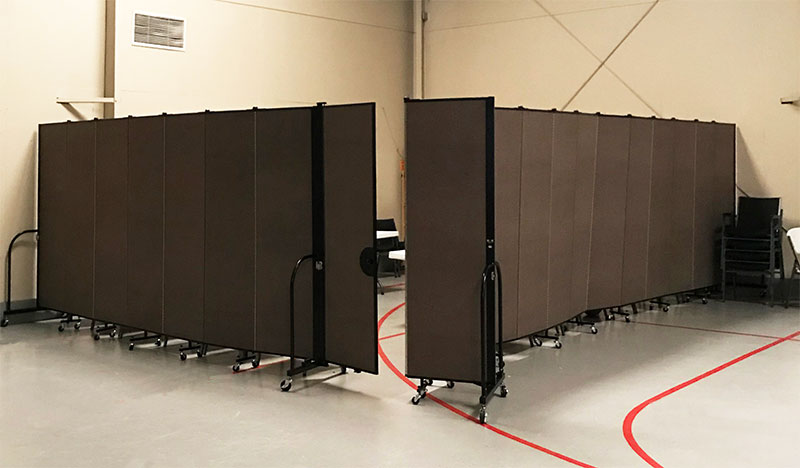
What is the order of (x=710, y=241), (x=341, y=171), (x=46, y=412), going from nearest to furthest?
1. (x=46, y=412)
2. (x=341, y=171)
3. (x=710, y=241)

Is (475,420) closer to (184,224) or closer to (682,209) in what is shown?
(184,224)

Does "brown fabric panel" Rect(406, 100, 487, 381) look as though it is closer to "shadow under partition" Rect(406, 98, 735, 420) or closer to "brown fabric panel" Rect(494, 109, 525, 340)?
"shadow under partition" Rect(406, 98, 735, 420)

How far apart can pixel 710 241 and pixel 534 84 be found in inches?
140

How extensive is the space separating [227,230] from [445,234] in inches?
82.0

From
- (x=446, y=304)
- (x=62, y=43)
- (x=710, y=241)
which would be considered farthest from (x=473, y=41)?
(x=446, y=304)

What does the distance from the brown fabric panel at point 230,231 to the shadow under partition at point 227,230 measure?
0.04 feet

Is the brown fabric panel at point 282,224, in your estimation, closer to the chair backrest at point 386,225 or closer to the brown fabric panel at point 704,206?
the chair backrest at point 386,225

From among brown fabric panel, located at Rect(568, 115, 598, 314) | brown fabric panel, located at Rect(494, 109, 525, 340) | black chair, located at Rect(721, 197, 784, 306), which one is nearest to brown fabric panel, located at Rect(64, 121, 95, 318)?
brown fabric panel, located at Rect(494, 109, 525, 340)

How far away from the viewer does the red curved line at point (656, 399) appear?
4.54 meters

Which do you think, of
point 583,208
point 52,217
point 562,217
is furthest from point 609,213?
point 52,217

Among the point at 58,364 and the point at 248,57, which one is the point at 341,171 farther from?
the point at 248,57

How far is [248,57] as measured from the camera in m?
10.5

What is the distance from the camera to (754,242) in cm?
966

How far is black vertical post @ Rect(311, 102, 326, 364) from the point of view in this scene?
604 cm
